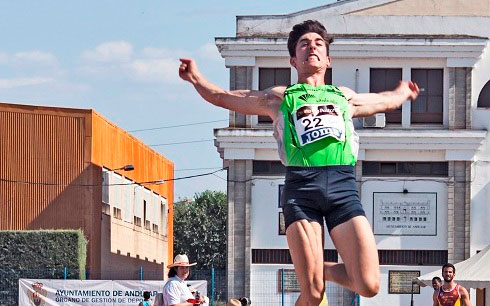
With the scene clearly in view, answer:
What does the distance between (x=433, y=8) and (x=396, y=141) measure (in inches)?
189

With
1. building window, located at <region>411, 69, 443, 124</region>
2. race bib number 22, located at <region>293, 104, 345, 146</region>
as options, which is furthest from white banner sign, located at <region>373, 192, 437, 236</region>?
race bib number 22, located at <region>293, 104, 345, 146</region>

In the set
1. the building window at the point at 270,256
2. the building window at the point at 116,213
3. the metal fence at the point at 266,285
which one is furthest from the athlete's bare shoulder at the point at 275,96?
the building window at the point at 116,213

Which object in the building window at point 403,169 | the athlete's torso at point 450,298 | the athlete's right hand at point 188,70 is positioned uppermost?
the building window at point 403,169

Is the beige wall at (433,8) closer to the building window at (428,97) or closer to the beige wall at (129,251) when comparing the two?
the building window at (428,97)

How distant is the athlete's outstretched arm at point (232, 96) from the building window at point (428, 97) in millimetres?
35268

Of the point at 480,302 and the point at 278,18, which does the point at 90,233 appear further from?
the point at 480,302

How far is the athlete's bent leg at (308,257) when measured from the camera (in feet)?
31.5

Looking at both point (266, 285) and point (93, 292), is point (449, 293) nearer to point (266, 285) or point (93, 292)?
point (93, 292)

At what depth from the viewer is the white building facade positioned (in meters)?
44.5

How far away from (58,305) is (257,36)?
12694 mm

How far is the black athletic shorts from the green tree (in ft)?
329

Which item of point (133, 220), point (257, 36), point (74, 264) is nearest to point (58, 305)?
point (74, 264)

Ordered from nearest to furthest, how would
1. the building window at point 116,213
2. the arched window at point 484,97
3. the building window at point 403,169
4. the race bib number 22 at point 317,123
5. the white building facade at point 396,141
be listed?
the race bib number 22 at point 317,123 < the white building facade at point 396,141 < the building window at point 403,169 < the arched window at point 484,97 < the building window at point 116,213

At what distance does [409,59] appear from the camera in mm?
44688
